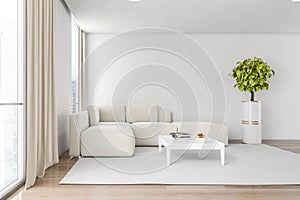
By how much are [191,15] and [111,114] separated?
2.43 m

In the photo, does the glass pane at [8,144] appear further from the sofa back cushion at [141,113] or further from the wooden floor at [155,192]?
the sofa back cushion at [141,113]

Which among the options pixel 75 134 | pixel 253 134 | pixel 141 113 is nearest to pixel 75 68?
pixel 141 113

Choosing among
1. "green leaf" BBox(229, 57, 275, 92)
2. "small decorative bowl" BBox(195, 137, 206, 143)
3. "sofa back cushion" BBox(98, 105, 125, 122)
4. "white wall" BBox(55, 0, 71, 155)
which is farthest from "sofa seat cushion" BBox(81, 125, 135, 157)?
"green leaf" BBox(229, 57, 275, 92)

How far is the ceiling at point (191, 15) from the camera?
16.5 ft

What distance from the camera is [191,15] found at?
5676mm

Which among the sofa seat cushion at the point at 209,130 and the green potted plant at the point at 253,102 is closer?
the sofa seat cushion at the point at 209,130

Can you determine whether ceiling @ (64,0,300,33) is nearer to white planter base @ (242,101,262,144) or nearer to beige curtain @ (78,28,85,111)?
beige curtain @ (78,28,85,111)

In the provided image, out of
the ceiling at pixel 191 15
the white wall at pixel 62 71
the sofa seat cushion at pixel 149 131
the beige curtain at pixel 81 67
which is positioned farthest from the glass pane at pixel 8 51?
the beige curtain at pixel 81 67

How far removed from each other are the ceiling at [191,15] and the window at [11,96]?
1.88 meters

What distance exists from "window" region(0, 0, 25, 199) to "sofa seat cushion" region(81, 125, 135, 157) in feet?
4.80

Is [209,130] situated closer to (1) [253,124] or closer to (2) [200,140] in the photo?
(1) [253,124]

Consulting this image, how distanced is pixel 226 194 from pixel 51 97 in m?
2.40

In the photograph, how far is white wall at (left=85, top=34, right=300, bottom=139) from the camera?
7.16 meters

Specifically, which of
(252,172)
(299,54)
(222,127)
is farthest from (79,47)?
(299,54)
